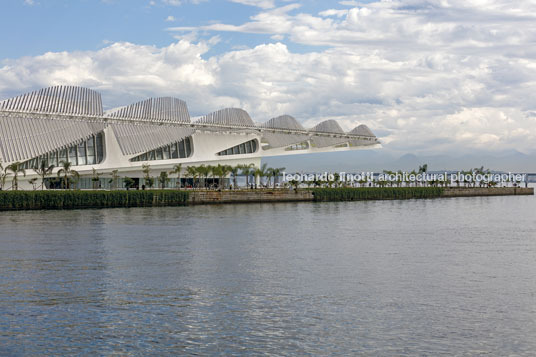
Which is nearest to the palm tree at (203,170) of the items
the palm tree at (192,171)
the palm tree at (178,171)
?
the palm tree at (192,171)

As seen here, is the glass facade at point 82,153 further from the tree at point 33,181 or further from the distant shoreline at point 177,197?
the distant shoreline at point 177,197

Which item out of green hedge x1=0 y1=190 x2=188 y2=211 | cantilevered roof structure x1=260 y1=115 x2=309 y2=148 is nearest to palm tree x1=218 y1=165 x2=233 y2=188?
cantilevered roof structure x1=260 y1=115 x2=309 y2=148

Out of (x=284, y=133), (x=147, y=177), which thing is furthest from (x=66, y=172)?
(x=284, y=133)

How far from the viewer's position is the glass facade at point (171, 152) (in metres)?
81.4

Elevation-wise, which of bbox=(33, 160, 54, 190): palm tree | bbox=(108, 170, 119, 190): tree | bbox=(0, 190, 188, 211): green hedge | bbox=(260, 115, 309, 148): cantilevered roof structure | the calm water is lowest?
the calm water

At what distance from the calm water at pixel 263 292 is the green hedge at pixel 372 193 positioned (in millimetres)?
42961

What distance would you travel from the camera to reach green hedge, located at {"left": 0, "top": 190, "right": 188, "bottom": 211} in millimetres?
59406

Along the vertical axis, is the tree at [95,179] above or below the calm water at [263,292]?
above

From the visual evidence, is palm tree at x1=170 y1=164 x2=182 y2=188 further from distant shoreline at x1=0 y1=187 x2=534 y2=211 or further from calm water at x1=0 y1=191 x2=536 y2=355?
calm water at x1=0 y1=191 x2=536 y2=355

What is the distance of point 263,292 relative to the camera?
73.9 ft

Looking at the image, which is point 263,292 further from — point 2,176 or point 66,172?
point 66,172

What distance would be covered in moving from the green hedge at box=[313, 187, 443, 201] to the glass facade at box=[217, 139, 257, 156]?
534 inches

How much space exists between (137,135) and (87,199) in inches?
570

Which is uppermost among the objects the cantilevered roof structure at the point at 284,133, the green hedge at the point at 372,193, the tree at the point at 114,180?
the cantilevered roof structure at the point at 284,133
